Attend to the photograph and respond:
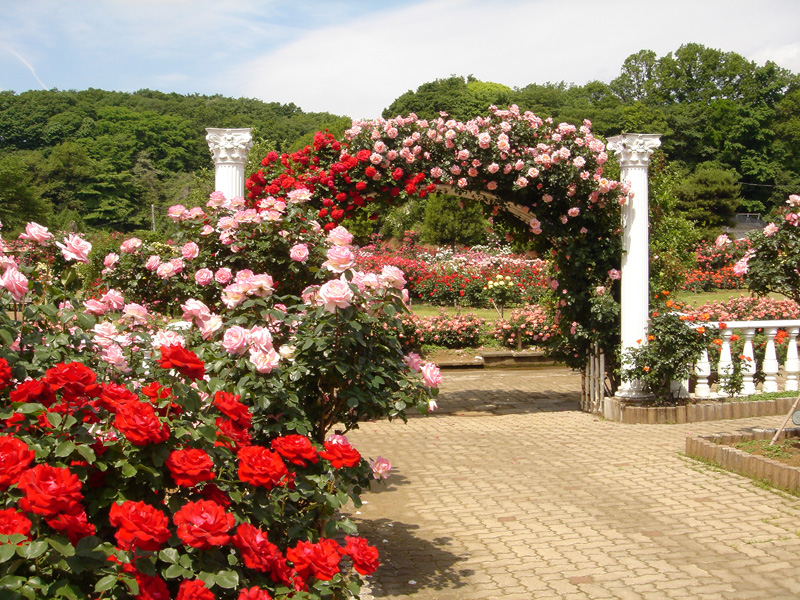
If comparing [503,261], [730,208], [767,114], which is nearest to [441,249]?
[503,261]

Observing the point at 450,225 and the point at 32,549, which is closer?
the point at 32,549

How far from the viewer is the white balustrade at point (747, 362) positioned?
8.82 meters

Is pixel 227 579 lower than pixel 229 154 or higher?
lower

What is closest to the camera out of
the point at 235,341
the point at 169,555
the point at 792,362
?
the point at 169,555

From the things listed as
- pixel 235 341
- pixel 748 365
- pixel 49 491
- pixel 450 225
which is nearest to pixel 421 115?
pixel 450 225

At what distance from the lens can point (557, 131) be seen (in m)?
8.62

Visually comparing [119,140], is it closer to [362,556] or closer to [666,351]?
[666,351]

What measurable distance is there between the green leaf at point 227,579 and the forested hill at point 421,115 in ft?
126

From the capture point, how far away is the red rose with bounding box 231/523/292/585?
2393 mm

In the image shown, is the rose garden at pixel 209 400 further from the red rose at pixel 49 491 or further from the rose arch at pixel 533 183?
the rose arch at pixel 533 183

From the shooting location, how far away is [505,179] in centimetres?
858

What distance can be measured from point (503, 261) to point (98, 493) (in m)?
22.3

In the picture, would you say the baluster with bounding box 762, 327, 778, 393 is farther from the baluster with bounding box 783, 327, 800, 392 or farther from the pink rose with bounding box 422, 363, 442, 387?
the pink rose with bounding box 422, 363, 442, 387

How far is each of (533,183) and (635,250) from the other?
147cm
